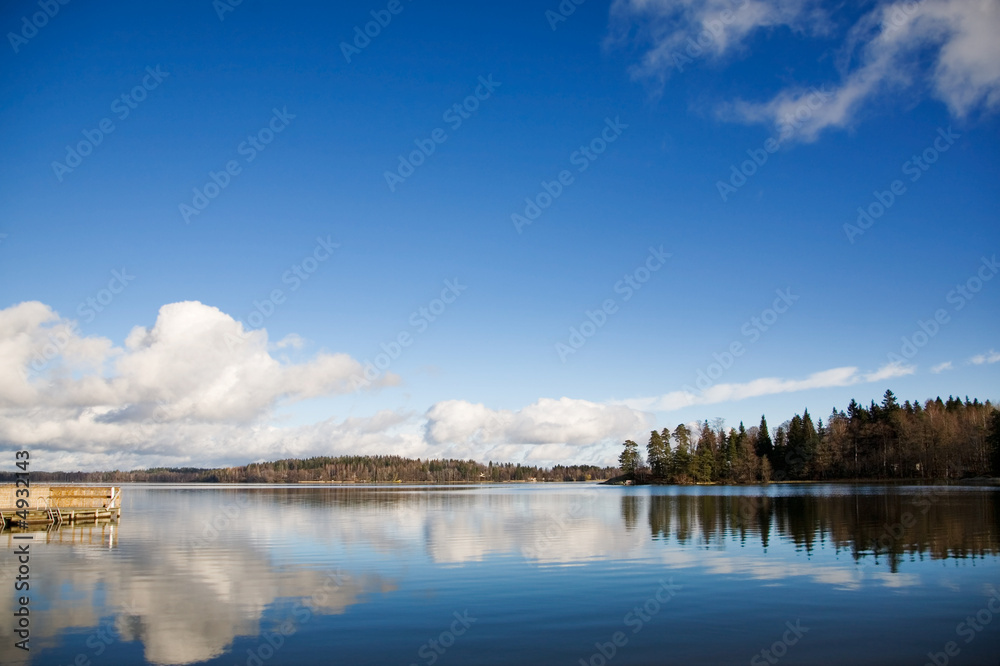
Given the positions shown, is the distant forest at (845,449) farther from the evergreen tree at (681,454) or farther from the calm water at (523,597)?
the calm water at (523,597)

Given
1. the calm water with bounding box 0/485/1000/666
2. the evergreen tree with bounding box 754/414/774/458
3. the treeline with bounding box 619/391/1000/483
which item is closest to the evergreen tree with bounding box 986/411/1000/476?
the treeline with bounding box 619/391/1000/483

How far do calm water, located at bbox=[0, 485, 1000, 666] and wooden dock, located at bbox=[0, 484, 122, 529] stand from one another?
290 inches

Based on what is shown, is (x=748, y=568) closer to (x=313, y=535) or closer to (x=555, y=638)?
(x=555, y=638)

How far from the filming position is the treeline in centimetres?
12112

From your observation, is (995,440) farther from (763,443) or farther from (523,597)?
(523,597)

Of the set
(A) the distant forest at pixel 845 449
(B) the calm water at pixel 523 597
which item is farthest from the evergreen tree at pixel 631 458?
(B) the calm water at pixel 523 597

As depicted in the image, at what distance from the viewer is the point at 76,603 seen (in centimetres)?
2164

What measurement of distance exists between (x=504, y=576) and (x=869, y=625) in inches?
528

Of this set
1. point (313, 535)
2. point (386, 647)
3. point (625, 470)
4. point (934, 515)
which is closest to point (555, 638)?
point (386, 647)

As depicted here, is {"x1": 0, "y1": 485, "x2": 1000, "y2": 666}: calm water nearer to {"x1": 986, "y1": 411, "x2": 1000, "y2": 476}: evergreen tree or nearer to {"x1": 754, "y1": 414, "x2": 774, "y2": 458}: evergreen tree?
{"x1": 986, "y1": 411, "x2": 1000, "y2": 476}: evergreen tree

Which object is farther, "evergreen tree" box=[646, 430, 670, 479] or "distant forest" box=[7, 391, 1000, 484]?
"evergreen tree" box=[646, 430, 670, 479]

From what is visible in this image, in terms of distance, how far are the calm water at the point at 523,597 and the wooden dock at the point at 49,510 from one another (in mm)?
7364

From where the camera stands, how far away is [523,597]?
22375 mm

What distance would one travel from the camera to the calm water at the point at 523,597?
645 inches
